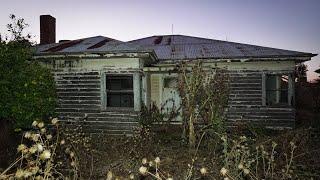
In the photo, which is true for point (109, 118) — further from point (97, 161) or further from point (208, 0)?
point (208, 0)

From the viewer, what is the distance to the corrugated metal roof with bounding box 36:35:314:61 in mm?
12234

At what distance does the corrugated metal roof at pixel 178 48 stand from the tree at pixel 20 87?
1.04m

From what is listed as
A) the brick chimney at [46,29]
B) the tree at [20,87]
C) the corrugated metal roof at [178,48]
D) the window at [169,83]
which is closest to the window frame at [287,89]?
the corrugated metal roof at [178,48]

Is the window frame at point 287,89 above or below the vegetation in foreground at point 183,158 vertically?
above

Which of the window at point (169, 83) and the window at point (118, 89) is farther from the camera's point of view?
the window at point (169, 83)

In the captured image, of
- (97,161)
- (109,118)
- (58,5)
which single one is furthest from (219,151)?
(58,5)

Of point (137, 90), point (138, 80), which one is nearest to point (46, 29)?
point (138, 80)

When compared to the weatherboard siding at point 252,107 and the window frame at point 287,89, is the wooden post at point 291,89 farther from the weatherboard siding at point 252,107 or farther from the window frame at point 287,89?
the weatherboard siding at point 252,107

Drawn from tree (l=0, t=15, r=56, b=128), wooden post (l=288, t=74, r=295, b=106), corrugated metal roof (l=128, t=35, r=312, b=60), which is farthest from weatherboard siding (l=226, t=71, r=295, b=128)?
tree (l=0, t=15, r=56, b=128)

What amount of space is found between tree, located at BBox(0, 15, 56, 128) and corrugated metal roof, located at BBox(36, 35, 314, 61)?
1043mm

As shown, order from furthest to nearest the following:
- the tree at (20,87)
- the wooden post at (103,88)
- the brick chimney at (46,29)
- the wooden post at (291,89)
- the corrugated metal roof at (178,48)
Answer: the brick chimney at (46,29) → the wooden post at (291,89) → the corrugated metal roof at (178,48) → the wooden post at (103,88) → the tree at (20,87)

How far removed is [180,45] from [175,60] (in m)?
3.89

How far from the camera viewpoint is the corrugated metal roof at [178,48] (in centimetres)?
1223

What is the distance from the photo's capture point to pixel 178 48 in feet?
53.9
